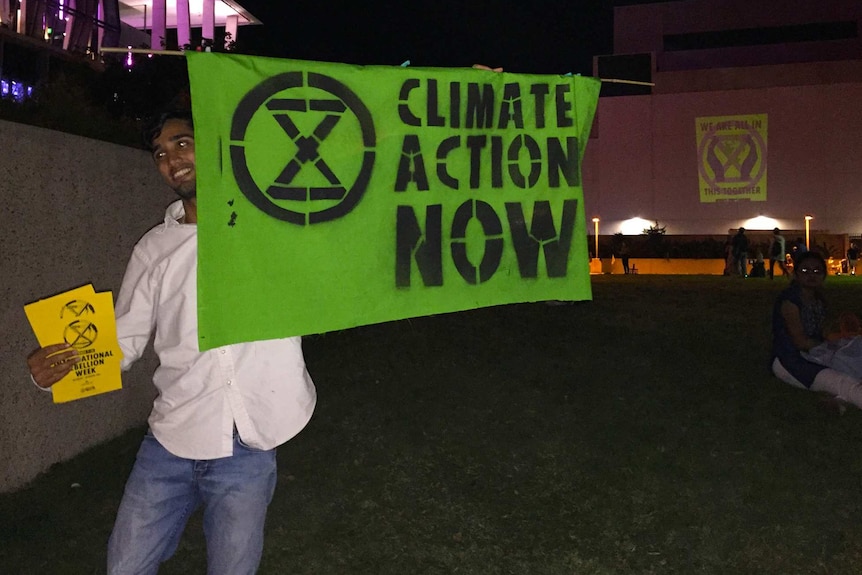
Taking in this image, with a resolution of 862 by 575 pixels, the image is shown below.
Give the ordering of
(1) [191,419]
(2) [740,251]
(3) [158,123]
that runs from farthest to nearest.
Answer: (2) [740,251]
(3) [158,123]
(1) [191,419]

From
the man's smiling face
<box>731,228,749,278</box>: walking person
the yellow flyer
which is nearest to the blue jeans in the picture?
the yellow flyer

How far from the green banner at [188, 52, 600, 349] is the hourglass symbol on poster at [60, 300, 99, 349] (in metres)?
0.35

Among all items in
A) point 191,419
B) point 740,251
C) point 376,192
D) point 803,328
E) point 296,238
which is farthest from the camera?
point 740,251

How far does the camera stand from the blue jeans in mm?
2268

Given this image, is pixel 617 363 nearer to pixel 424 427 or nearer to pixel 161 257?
pixel 424 427

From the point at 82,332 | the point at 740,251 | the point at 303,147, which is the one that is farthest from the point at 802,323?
the point at 740,251

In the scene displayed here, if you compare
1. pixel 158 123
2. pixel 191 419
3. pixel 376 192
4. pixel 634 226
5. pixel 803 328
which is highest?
pixel 158 123

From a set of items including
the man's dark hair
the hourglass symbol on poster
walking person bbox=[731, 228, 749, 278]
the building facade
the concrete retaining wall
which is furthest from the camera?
the building facade

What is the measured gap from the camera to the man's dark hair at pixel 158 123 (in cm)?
257

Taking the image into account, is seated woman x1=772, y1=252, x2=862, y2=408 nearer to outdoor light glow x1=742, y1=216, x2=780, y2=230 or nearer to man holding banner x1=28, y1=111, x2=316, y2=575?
man holding banner x1=28, y1=111, x2=316, y2=575

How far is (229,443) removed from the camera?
7.49 feet

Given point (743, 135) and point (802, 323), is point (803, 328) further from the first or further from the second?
point (743, 135)

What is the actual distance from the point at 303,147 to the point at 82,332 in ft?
3.35

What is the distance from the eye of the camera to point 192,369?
7.70ft
